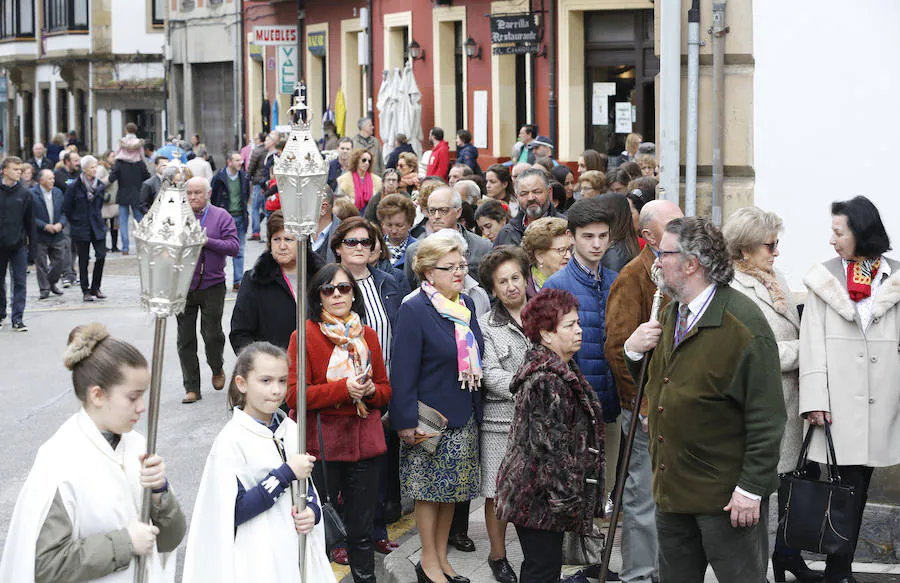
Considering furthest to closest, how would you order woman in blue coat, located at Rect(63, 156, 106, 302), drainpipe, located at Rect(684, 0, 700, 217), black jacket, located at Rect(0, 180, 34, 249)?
woman in blue coat, located at Rect(63, 156, 106, 302) < black jacket, located at Rect(0, 180, 34, 249) < drainpipe, located at Rect(684, 0, 700, 217)

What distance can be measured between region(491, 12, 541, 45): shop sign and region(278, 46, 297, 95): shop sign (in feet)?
40.0

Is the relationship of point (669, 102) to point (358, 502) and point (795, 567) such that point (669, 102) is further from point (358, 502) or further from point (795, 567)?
point (358, 502)

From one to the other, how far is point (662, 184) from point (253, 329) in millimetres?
2639

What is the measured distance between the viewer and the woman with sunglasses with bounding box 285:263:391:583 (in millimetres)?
6992

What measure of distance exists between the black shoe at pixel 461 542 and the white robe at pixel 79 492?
3.22 metres

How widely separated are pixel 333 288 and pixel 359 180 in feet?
28.3

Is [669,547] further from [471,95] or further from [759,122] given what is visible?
[471,95]

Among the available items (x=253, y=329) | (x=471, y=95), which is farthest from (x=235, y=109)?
(x=253, y=329)

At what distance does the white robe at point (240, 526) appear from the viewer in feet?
17.7

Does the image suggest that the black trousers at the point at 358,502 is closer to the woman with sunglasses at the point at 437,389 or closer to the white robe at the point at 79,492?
the woman with sunglasses at the point at 437,389

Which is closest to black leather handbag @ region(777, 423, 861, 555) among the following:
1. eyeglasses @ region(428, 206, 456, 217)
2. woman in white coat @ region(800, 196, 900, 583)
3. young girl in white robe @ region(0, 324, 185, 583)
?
woman in white coat @ region(800, 196, 900, 583)

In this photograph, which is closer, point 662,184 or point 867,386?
point 867,386

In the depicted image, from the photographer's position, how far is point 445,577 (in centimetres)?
723

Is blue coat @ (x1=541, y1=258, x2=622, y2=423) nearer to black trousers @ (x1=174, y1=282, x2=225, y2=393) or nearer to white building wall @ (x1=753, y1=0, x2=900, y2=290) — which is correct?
white building wall @ (x1=753, y1=0, x2=900, y2=290)
